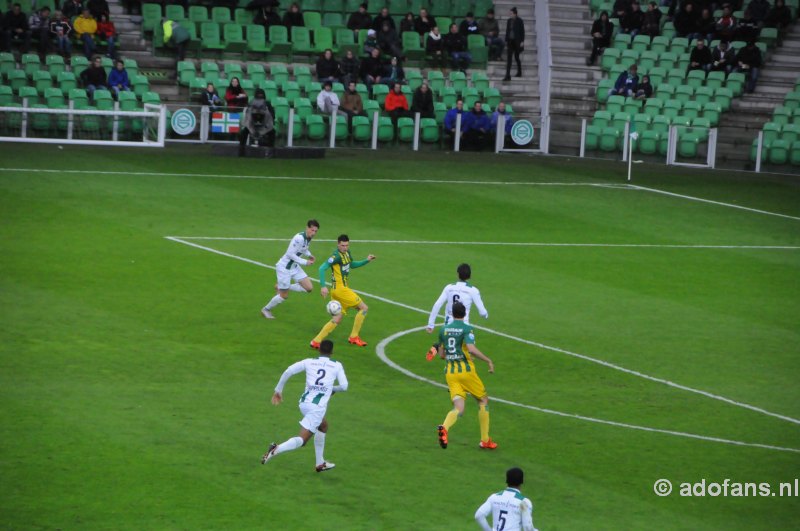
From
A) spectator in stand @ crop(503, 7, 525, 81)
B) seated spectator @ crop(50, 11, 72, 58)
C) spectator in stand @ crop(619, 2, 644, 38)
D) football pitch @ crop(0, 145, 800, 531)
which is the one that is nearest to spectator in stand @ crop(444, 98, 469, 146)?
spectator in stand @ crop(503, 7, 525, 81)

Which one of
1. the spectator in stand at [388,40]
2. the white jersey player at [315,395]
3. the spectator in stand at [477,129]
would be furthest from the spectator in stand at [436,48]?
the white jersey player at [315,395]

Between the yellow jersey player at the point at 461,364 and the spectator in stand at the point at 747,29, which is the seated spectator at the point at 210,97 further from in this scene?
the yellow jersey player at the point at 461,364

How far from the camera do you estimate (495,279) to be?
84.0 feet

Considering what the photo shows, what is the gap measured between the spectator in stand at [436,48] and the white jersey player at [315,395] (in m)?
33.9

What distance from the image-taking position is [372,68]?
45.2m

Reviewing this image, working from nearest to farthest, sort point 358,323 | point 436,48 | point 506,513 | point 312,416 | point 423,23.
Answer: point 506,513 → point 312,416 → point 358,323 → point 436,48 → point 423,23

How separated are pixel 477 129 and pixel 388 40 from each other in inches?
199

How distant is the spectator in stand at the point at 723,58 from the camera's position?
152 feet

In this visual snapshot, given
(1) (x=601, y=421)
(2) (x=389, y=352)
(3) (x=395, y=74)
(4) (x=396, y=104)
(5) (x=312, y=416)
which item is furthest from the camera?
(3) (x=395, y=74)

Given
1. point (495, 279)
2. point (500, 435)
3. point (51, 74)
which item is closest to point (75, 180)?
point (51, 74)

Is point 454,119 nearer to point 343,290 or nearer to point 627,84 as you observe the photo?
point 627,84

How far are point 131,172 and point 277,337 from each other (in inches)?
644

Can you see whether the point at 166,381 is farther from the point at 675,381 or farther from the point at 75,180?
the point at 75,180

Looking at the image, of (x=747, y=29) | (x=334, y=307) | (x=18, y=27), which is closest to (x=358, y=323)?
(x=334, y=307)
